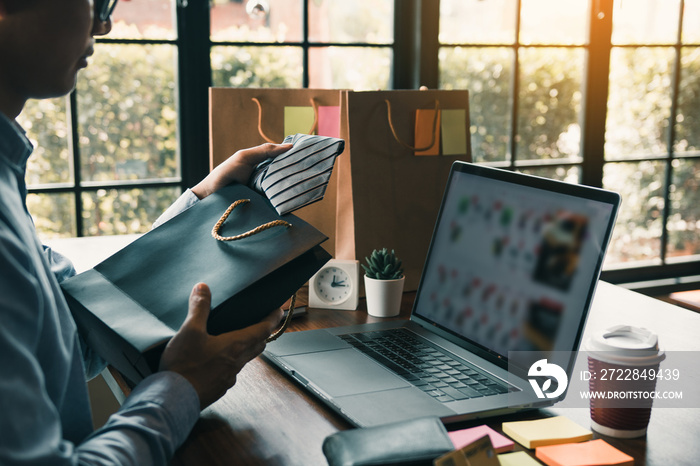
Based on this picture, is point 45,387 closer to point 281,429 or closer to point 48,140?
point 281,429

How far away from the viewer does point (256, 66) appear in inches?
97.7

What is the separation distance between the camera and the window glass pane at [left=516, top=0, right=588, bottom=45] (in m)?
2.84

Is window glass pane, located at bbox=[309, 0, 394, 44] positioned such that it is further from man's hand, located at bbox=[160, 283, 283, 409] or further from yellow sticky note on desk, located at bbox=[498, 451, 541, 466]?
yellow sticky note on desk, located at bbox=[498, 451, 541, 466]

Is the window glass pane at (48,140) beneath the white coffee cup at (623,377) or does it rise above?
above

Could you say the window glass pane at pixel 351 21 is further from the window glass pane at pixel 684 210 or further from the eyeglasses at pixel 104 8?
the eyeglasses at pixel 104 8

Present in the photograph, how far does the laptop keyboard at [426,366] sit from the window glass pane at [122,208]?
1.43 m

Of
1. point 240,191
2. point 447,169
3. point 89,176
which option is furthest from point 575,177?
point 240,191

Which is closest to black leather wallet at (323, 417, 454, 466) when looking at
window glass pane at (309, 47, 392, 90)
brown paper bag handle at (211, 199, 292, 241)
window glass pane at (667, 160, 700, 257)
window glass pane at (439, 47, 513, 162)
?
brown paper bag handle at (211, 199, 292, 241)

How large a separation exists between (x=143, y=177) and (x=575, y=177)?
70.8 inches

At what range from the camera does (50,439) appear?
66cm

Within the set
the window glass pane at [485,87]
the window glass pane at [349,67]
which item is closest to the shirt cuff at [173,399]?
the window glass pane at [349,67]

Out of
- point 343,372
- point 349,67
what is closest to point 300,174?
point 343,372

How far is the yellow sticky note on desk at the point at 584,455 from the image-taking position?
0.79m

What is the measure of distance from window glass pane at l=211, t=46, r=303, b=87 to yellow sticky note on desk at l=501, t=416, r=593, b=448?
6.01 feet
